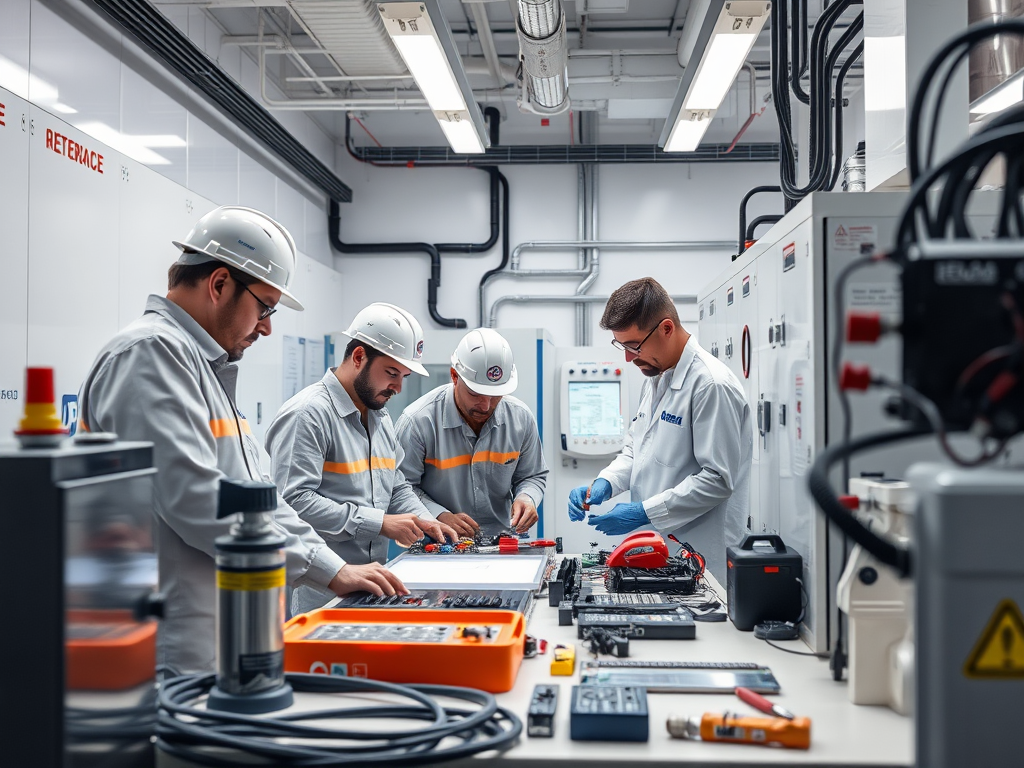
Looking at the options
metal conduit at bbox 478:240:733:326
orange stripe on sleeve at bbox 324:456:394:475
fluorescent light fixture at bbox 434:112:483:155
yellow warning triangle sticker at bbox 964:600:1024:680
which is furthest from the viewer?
metal conduit at bbox 478:240:733:326

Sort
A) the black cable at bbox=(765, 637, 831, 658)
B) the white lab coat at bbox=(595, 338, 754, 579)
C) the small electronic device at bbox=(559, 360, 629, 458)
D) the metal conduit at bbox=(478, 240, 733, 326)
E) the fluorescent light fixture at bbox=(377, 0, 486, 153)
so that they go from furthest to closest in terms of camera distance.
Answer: the metal conduit at bbox=(478, 240, 733, 326) → the small electronic device at bbox=(559, 360, 629, 458) → the fluorescent light fixture at bbox=(377, 0, 486, 153) → the white lab coat at bbox=(595, 338, 754, 579) → the black cable at bbox=(765, 637, 831, 658)

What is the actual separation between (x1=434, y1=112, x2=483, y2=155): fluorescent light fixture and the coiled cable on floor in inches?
131

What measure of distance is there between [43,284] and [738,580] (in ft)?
7.65

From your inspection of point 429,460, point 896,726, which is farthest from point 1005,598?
point 429,460

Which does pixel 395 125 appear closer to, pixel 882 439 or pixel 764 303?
pixel 764 303

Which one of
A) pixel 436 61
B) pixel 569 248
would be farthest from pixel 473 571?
pixel 569 248

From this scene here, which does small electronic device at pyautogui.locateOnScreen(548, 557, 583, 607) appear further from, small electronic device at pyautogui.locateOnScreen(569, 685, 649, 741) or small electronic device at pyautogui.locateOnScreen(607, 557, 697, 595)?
small electronic device at pyautogui.locateOnScreen(569, 685, 649, 741)

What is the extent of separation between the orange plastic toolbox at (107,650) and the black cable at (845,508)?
0.82m

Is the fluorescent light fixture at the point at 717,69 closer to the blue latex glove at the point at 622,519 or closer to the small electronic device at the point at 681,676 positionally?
the blue latex glove at the point at 622,519

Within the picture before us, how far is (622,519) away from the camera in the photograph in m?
2.41

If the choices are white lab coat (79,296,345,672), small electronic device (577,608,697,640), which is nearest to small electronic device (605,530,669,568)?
small electronic device (577,608,697,640)

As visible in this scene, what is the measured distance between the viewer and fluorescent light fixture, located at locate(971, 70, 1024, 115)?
2395 mm

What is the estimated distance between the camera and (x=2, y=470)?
0.89 m

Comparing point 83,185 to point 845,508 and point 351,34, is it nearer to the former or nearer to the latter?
point 351,34
